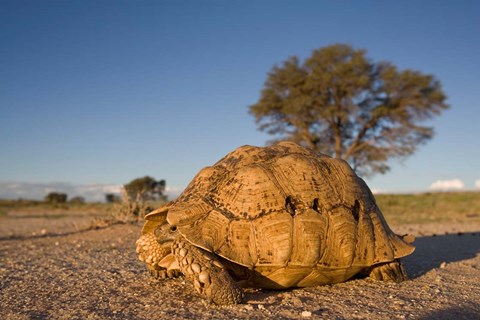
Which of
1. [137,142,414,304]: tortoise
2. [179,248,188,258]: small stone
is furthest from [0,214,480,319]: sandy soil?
[179,248,188,258]: small stone

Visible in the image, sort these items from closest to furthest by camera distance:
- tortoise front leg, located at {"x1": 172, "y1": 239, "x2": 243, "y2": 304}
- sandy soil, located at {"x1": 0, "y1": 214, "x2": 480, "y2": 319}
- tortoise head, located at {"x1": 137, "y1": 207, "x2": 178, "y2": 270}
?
sandy soil, located at {"x1": 0, "y1": 214, "x2": 480, "y2": 319} < tortoise front leg, located at {"x1": 172, "y1": 239, "x2": 243, "y2": 304} < tortoise head, located at {"x1": 137, "y1": 207, "x2": 178, "y2": 270}

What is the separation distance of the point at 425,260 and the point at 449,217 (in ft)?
40.3

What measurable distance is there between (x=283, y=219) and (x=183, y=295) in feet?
4.40

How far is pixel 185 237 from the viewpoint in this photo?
4.63 m

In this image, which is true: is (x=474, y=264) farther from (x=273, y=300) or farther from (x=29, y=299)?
(x=29, y=299)

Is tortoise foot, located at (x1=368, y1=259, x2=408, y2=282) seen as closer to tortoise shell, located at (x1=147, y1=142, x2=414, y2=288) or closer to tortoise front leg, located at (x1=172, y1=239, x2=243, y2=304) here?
tortoise shell, located at (x1=147, y1=142, x2=414, y2=288)

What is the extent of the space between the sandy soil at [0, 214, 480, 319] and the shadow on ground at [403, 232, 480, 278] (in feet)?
0.16

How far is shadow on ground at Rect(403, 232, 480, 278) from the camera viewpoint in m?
7.08

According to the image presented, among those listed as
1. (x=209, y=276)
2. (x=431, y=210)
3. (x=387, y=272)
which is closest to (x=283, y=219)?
(x=209, y=276)

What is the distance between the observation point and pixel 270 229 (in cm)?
465

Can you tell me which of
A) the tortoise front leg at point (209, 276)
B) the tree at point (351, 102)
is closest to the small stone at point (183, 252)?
the tortoise front leg at point (209, 276)

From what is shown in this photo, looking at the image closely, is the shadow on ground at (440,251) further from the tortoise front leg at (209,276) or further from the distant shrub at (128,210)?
the distant shrub at (128,210)

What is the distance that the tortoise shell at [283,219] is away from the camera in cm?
462

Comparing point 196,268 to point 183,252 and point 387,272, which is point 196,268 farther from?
point 387,272
